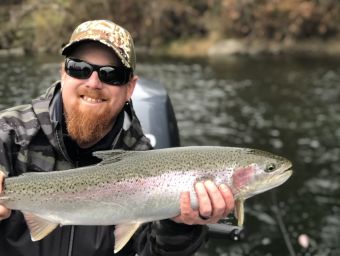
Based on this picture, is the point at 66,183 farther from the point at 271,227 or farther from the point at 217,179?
the point at 271,227

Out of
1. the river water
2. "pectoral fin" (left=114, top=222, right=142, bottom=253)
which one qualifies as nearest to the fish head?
"pectoral fin" (left=114, top=222, right=142, bottom=253)

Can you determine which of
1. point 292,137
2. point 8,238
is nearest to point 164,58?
point 292,137

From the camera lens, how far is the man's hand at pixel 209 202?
2.90 metres

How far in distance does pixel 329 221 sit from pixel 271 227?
95 cm

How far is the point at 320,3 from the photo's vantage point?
3675cm

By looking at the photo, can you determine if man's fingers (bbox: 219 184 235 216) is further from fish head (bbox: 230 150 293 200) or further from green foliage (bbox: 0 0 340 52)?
green foliage (bbox: 0 0 340 52)

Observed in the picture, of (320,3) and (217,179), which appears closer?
(217,179)

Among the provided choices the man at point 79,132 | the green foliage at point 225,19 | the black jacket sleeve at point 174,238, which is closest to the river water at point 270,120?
the black jacket sleeve at point 174,238

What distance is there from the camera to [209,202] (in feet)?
9.53

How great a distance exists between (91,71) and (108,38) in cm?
24

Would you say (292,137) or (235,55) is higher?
(292,137)

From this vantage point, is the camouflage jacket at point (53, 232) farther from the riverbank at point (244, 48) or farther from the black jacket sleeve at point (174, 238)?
the riverbank at point (244, 48)

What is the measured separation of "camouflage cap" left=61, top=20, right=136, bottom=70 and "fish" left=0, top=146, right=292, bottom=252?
2.25ft

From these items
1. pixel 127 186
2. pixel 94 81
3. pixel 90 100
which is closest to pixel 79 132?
pixel 90 100
